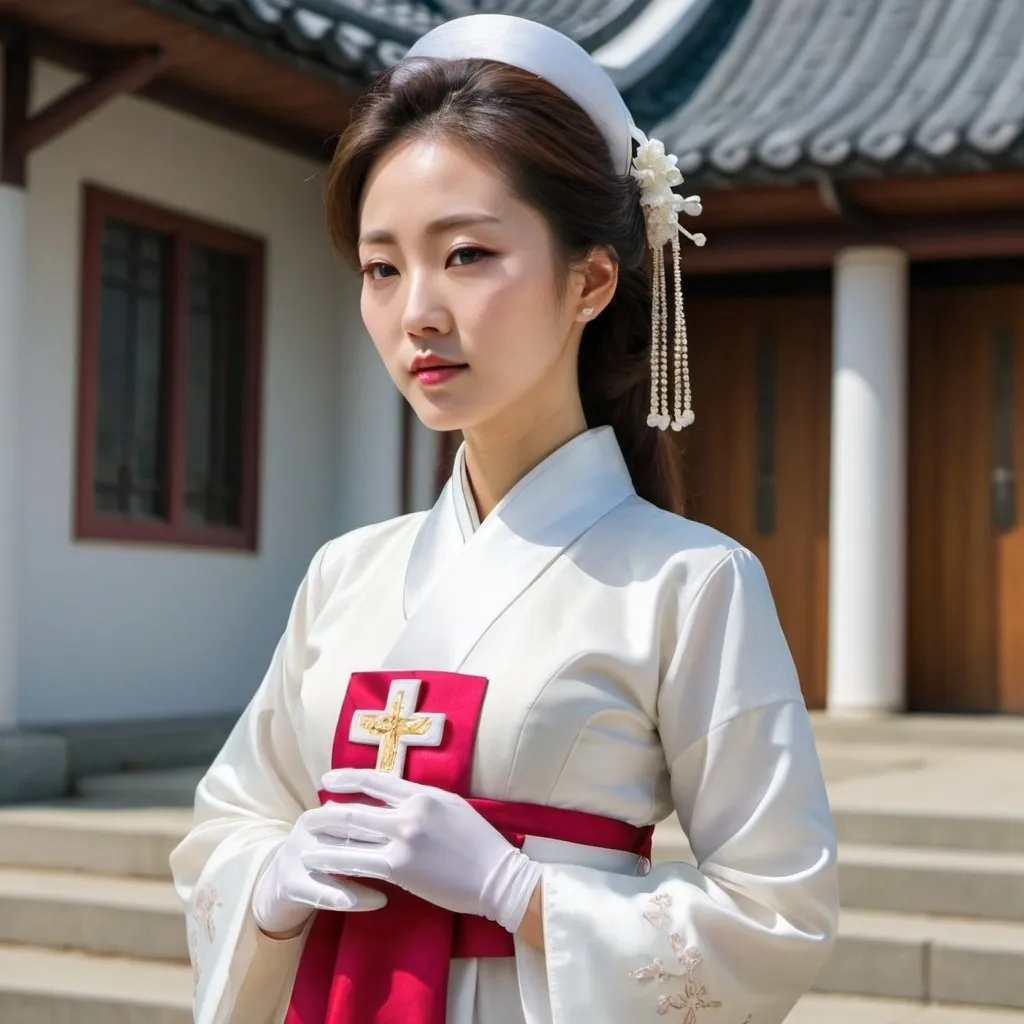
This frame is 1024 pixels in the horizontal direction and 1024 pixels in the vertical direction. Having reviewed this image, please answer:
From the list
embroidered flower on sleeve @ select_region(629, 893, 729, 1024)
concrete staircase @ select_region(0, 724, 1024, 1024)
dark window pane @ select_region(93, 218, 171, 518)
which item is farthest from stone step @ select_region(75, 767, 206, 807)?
embroidered flower on sleeve @ select_region(629, 893, 729, 1024)

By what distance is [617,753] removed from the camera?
1.80m

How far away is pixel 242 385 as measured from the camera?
8273 millimetres

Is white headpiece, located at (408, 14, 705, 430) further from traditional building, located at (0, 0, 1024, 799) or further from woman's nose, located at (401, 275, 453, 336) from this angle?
traditional building, located at (0, 0, 1024, 799)

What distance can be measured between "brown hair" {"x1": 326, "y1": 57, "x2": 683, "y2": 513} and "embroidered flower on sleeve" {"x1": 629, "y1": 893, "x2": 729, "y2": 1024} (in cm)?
55

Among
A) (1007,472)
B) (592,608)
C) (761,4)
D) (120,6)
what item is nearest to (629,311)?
(592,608)

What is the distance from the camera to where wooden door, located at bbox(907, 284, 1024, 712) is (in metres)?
8.61

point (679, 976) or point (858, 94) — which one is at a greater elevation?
point (858, 94)

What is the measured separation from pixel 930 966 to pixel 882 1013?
0.67 ft

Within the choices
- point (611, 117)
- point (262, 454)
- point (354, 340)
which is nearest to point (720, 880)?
point (611, 117)

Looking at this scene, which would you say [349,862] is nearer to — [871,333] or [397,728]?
[397,728]

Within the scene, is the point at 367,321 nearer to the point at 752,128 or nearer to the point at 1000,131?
the point at 1000,131

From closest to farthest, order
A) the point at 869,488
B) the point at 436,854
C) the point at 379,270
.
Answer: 1. the point at 436,854
2. the point at 379,270
3. the point at 869,488

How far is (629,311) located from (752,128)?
626 centimetres

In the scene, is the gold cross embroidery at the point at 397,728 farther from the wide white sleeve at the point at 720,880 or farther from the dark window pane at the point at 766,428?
the dark window pane at the point at 766,428
